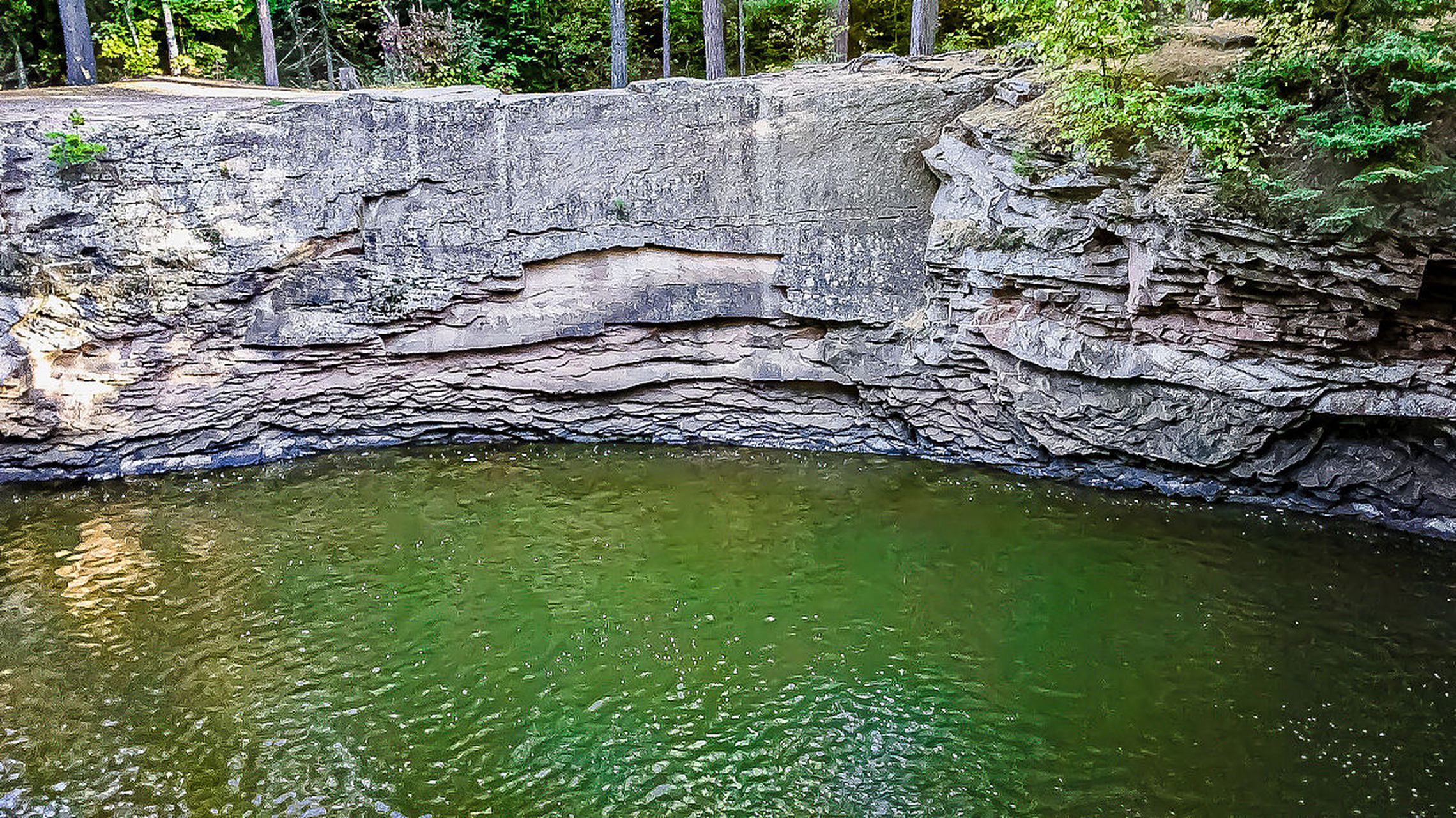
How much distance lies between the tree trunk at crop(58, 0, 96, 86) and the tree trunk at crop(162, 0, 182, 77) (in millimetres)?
1693

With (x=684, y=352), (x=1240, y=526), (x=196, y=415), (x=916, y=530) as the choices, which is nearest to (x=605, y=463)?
(x=684, y=352)

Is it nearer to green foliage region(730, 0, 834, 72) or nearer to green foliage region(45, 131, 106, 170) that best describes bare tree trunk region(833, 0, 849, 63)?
green foliage region(730, 0, 834, 72)

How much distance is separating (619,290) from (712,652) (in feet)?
24.3

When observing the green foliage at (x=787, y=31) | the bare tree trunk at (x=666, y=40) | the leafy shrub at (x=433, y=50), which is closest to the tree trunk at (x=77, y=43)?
the leafy shrub at (x=433, y=50)

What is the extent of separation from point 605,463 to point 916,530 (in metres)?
5.10

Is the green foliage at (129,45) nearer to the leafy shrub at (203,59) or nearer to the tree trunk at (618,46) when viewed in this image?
the leafy shrub at (203,59)

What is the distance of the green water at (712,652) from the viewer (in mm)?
8164

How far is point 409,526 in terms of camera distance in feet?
43.9

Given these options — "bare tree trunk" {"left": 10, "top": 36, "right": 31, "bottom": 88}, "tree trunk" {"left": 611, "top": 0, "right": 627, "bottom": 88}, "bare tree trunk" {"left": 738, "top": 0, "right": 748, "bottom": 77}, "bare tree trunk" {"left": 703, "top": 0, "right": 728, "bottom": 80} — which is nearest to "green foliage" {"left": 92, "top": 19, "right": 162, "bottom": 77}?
"bare tree trunk" {"left": 10, "top": 36, "right": 31, "bottom": 88}

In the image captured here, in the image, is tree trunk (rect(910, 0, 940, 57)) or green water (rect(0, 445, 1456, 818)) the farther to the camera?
tree trunk (rect(910, 0, 940, 57))

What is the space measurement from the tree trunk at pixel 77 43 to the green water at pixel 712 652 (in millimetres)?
8196

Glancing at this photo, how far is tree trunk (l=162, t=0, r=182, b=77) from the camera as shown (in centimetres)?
2028

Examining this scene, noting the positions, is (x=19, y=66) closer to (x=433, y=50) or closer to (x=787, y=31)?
(x=433, y=50)

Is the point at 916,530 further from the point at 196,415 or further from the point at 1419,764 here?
the point at 196,415
